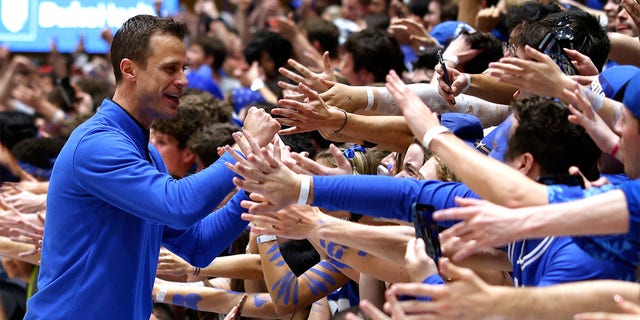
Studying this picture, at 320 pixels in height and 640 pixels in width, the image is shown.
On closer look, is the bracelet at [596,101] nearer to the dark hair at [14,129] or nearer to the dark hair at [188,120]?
the dark hair at [188,120]

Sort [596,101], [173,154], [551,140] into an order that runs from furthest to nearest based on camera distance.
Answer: [173,154] < [596,101] < [551,140]

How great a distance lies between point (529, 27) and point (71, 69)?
7691 millimetres

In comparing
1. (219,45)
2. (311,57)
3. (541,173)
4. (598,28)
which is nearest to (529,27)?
(598,28)

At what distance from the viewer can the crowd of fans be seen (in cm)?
234

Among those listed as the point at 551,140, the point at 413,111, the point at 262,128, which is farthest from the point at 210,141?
the point at 551,140

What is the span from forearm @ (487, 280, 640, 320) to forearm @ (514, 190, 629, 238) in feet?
0.45

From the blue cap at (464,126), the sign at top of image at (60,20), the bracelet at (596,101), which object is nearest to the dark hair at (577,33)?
the blue cap at (464,126)

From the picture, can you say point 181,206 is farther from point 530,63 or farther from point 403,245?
point 530,63

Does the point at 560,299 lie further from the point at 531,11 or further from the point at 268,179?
the point at 531,11

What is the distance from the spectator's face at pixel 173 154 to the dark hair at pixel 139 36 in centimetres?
183

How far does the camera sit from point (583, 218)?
2270mm

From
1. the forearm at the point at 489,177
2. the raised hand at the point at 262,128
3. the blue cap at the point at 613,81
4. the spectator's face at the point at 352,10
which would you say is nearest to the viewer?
the forearm at the point at 489,177

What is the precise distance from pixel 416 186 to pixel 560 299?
69cm

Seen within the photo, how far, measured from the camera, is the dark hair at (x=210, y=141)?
197 inches
